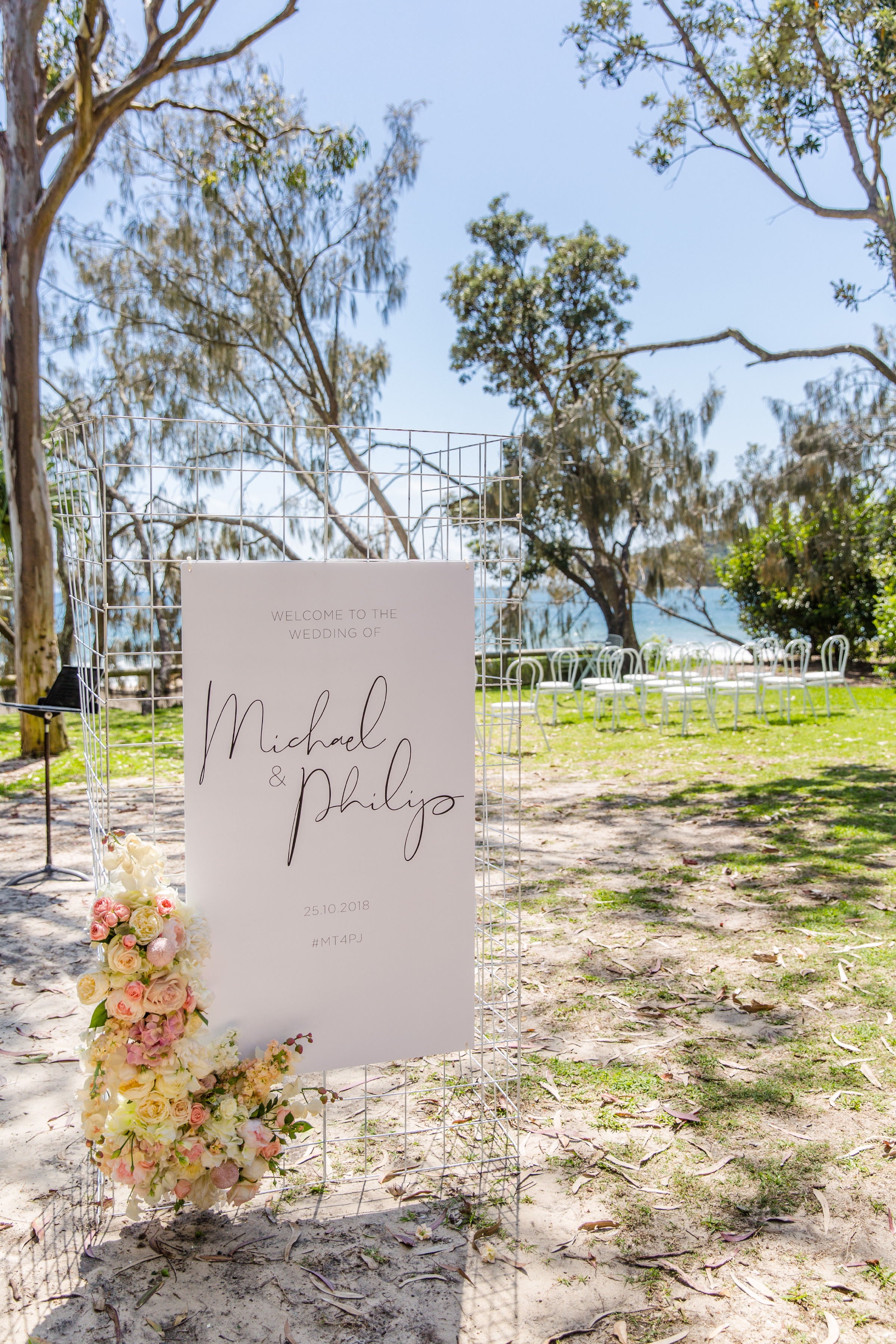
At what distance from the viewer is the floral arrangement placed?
177 centimetres

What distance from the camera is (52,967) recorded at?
3.39m

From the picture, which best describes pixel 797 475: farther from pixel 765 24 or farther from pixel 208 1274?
pixel 208 1274

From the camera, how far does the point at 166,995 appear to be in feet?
5.76

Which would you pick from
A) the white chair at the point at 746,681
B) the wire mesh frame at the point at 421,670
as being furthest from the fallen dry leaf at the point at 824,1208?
the white chair at the point at 746,681

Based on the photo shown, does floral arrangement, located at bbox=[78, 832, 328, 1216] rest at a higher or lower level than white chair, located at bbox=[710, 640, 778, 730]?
lower

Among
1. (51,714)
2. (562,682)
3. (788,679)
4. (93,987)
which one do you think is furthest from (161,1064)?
(562,682)

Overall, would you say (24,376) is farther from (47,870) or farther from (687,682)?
(687,682)

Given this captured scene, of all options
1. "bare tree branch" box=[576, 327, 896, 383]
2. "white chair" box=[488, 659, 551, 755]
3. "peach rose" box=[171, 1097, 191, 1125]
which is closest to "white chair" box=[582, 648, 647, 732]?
"white chair" box=[488, 659, 551, 755]

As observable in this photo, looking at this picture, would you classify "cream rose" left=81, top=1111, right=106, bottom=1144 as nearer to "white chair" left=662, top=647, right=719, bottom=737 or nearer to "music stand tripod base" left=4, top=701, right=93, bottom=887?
"music stand tripod base" left=4, top=701, right=93, bottom=887

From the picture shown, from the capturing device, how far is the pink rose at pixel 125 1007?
5.74 feet

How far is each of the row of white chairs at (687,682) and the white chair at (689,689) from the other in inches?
0.6

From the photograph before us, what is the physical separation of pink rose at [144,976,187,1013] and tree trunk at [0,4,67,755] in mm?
6571

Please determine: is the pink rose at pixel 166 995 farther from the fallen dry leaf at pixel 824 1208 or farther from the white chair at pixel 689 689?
the white chair at pixel 689 689

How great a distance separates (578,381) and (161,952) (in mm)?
14450
